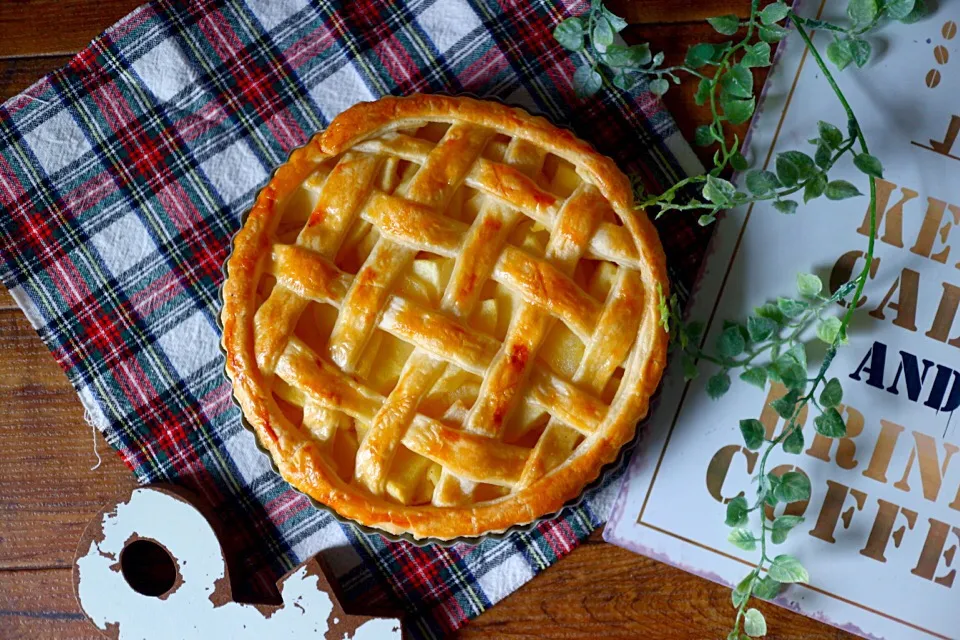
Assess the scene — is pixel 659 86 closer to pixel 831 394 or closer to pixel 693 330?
pixel 693 330

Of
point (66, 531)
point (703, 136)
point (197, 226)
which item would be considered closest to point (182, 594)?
point (66, 531)

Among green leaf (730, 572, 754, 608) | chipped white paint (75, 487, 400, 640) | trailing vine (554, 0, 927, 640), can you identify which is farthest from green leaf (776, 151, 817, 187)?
chipped white paint (75, 487, 400, 640)

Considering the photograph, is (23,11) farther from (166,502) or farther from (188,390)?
(166,502)

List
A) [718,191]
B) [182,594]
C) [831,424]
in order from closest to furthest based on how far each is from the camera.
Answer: [718,191]
[831,424]
[182,594]

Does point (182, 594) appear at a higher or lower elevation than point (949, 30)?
lower

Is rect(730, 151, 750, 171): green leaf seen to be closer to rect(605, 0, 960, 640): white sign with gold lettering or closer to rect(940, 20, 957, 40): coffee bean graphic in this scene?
rect(605, 0, 960, 640): white sign with gold lettering

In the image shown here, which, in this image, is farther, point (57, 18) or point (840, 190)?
point (57, 18)

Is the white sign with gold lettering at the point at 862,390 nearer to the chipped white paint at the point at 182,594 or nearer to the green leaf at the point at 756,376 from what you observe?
the green leaf at the point at 756,376

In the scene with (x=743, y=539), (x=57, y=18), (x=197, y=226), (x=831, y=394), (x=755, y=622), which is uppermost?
(x=57, y=18)
